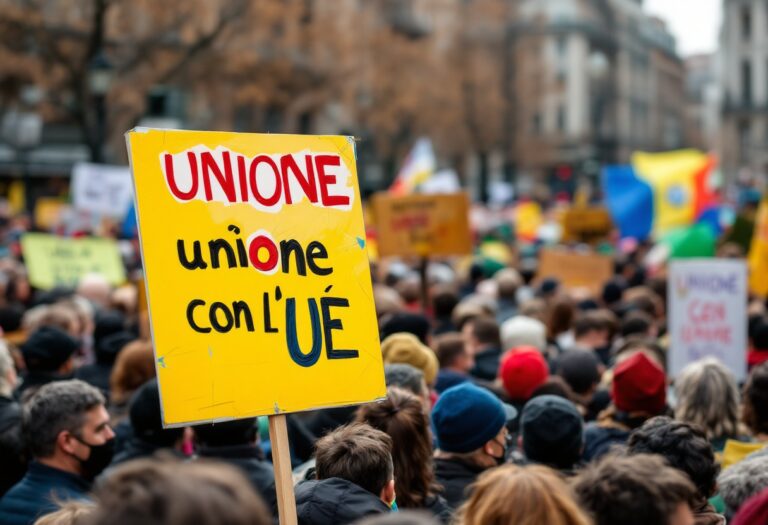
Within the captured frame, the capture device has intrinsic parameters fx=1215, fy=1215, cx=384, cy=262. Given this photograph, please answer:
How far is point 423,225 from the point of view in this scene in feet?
38.5

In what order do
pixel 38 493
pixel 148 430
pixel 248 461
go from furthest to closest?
pixel 148 430
pixel 248 461
pixel 38 493

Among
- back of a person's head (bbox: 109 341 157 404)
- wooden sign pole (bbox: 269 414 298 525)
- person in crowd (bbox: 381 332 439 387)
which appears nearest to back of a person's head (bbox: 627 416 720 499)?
wooden sign pole (bbox: 269 414 298 525)

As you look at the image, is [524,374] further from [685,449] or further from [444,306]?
[444,306]

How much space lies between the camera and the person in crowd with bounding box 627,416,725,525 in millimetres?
4074

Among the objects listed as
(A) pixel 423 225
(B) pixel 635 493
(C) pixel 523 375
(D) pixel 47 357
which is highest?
(A) pixel 423 225

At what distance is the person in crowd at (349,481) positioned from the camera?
362cm

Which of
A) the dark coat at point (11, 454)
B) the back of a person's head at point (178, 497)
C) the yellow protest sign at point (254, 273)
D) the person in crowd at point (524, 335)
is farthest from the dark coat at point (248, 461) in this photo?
the person in crowd at point (524, 335)

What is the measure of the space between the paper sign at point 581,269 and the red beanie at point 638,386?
26.3 ft

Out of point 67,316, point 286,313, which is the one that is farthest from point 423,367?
point 67,316

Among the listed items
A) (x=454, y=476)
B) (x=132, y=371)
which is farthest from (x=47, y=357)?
(x=454, y=476)

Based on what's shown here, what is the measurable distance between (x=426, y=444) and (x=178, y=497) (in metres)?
2.55

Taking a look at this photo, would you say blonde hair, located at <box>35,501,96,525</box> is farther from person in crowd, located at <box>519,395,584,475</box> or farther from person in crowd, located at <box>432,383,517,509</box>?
person in crowd, located at <box>519,395,584,475</box>

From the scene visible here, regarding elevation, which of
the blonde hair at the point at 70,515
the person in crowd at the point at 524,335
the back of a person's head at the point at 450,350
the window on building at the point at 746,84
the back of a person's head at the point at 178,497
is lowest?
the person in crowd at the point at 524,335

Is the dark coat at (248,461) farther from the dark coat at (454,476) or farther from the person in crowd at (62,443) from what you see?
the dark coat at (454,476)
